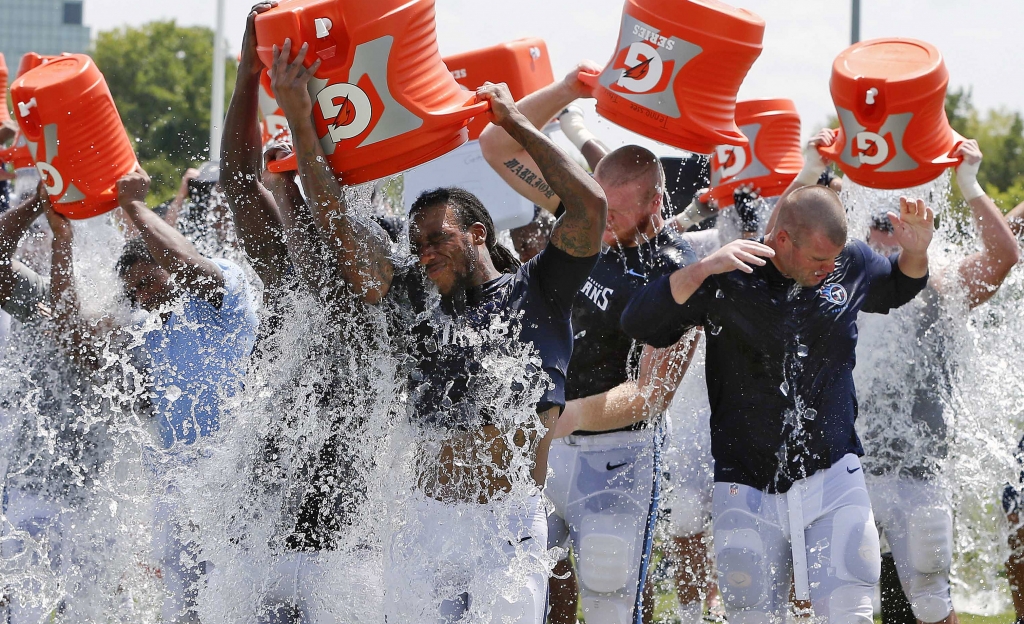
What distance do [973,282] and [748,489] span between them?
1706mm

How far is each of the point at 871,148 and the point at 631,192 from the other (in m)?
0.97

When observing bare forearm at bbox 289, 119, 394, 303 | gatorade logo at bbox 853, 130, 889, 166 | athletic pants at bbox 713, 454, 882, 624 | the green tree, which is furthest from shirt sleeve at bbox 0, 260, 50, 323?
the green tree

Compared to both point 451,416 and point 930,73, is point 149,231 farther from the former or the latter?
point 930,73

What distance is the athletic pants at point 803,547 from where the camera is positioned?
12.4 feet

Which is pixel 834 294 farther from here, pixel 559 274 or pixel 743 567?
pixel 559 274

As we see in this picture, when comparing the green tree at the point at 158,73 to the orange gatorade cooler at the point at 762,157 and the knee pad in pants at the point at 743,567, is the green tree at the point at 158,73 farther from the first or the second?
the knee pad in pants at the point at 743,567

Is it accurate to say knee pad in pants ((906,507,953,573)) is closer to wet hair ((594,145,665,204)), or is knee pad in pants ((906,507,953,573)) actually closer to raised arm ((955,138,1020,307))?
raised arm ((955,138,1020,307))

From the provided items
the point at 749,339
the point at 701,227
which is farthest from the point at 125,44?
the point at 749,339

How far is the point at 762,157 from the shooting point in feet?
20.0

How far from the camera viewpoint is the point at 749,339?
3967 mm

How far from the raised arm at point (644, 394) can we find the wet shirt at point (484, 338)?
85cm

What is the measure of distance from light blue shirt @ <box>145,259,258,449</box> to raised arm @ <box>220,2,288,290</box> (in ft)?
2.97

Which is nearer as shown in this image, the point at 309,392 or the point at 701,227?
the point at 309,392

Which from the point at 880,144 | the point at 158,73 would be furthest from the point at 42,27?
the point at 880,144
